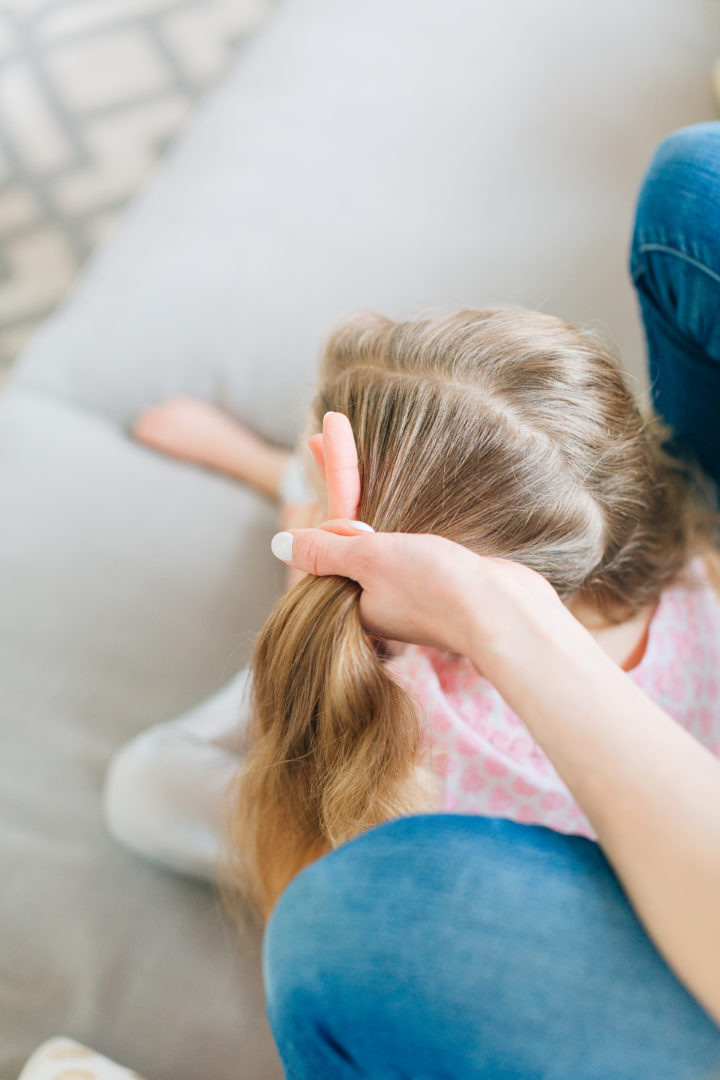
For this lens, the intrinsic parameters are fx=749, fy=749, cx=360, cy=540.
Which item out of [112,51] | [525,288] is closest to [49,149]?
[112,51]

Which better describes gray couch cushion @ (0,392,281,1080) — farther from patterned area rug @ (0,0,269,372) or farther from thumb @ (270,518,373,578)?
patterned area rug @ (0,0,269,372)

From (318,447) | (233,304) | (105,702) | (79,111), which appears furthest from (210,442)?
(79,111)

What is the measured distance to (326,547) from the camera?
18.8 inches

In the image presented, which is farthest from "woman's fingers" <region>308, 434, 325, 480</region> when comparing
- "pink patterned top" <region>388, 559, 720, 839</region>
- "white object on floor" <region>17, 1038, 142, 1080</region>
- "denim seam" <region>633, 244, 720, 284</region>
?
"white object on floor" <region>17, 1038, 142, 1080</region>

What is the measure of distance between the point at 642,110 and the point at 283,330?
568mm

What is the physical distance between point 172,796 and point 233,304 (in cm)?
60

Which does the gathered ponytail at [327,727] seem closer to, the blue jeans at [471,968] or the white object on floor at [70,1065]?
the blue jeans at [471,968]

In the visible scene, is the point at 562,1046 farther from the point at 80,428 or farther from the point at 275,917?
the point at 80,428

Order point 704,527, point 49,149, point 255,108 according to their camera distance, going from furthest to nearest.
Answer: point 49,149, point 255,108, point 704,527

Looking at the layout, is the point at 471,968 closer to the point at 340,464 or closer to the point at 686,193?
the point at 340,464

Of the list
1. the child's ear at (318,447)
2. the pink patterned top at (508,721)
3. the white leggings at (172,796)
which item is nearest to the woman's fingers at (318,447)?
the child's ear at (318,447)

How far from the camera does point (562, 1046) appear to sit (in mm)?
397

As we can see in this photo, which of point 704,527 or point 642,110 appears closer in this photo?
point 704,527

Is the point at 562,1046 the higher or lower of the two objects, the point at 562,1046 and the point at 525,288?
the lower
